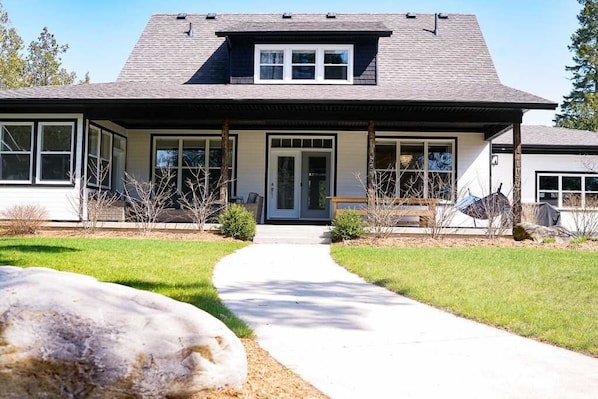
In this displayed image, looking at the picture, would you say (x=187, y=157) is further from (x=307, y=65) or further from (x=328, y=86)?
(x=328, y=86)

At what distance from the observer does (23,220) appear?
12.6m

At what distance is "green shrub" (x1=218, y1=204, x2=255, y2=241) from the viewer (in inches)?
490

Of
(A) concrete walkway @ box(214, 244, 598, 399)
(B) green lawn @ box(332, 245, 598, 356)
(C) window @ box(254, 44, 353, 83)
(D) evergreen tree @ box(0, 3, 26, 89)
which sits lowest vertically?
(A) concrete walkway @ box(214, 244, 598, 399)

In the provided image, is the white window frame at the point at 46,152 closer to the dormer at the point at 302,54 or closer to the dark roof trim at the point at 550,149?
the dormer at the point at 302,54

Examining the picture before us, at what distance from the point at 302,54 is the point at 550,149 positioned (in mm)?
9721

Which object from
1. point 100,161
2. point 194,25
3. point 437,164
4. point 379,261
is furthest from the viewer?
point 194,25

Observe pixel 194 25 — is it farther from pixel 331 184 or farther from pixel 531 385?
pixel 531 385

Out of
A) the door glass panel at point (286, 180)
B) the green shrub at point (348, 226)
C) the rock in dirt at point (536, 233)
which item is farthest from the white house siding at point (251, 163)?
the rock in dirt at point (536, 233)

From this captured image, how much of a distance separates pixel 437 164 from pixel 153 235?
8.88m

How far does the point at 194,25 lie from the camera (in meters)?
19.7

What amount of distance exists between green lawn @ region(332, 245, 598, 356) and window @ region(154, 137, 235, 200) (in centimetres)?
734

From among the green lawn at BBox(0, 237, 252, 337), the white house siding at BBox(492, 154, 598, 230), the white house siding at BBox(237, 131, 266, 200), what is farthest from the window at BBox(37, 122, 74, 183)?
the white house siding at BBox(492, 154, 598, 230)

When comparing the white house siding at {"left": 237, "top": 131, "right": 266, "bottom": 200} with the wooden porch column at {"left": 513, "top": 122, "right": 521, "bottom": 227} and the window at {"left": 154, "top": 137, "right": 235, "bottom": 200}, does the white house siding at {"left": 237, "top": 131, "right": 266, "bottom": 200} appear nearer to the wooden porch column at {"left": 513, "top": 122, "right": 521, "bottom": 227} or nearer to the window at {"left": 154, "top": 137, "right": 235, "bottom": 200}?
the window at {"left": 154, "top": 137, "right": 235, "bottom": 200}

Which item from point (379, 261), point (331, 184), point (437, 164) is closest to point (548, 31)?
point (437, 164)
